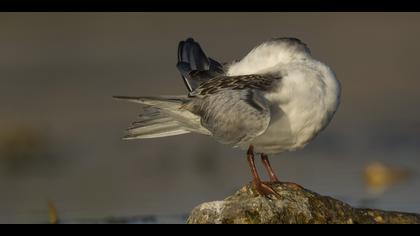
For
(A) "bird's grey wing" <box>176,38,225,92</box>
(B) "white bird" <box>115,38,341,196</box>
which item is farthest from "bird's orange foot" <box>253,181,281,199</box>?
(A) "bird's grey wing" <box>176,38,225,92</box>

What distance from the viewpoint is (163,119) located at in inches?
368

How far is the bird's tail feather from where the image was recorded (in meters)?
9.18

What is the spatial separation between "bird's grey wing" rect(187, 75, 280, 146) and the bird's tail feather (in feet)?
0.34

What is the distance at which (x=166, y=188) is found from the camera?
11.4 metres

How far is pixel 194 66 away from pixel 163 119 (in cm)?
95

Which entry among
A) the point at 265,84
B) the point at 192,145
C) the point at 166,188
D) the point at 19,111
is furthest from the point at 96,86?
the point at 265,84

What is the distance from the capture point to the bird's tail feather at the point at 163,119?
30.1ft

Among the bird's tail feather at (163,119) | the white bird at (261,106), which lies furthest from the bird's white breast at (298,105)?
the bird's tail feather at (163,119)

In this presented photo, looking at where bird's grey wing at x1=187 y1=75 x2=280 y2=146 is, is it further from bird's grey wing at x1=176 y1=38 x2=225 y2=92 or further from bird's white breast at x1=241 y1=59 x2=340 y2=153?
bird's grey wing at x1=176 y1=38 x2=225 y2=92


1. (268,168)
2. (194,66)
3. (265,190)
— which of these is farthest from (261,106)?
(194,66)

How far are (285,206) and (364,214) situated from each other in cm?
56
